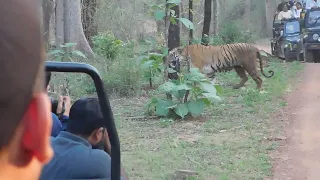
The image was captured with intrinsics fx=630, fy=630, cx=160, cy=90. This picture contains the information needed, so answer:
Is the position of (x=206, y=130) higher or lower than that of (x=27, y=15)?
lower

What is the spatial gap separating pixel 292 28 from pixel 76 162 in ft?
59.2

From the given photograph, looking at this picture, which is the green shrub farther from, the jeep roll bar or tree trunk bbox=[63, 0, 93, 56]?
the jeep roll bar

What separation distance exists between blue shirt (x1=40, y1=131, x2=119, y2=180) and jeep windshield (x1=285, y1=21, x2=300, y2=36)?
17669 millimetres

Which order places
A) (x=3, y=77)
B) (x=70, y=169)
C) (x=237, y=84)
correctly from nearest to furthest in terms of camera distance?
(x=3, y=77), (x=70, y=169), (x=237, y=84)

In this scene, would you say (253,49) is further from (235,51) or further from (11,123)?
(11,123)

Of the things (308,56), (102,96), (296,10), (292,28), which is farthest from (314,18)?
(102,96)

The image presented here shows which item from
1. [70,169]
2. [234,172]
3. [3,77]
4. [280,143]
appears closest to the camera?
[3,77]

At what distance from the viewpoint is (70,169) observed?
2.70 m

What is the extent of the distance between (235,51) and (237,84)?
772mm

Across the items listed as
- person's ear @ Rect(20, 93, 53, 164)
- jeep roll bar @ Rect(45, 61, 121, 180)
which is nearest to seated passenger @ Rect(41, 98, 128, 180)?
jeep roll bar @ Rect(45, 61, 121, 180)

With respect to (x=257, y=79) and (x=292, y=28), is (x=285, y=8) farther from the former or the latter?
(x=257, y=79)

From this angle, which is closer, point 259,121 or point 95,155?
point 95,155

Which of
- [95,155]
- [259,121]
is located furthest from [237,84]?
[95,155]

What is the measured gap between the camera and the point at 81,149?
2.77m
